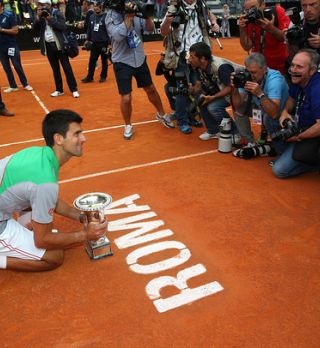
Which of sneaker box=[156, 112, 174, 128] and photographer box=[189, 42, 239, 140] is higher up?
photographer box=[189, 42, 239, 140]

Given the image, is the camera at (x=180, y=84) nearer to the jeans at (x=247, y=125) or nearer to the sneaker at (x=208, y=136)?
the sneaker at (x=208, y=136)

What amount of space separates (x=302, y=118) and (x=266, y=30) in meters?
1.30

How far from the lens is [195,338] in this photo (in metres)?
2.42

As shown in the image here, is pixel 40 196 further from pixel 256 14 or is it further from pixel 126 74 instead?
pixel 256 14

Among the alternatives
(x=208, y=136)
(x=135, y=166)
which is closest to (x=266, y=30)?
(x=208, y=136)

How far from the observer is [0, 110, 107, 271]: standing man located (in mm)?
2658

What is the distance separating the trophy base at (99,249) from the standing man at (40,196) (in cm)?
24

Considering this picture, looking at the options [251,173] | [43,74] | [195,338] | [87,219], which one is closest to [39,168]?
[87,219]

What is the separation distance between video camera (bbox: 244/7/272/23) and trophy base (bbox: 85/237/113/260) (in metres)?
3.24

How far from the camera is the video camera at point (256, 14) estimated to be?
15.1ft

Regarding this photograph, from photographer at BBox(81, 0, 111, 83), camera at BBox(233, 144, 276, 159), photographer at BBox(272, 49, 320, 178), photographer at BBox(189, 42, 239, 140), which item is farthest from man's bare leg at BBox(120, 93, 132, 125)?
photographer at BBox(81, 0, 111, 83)

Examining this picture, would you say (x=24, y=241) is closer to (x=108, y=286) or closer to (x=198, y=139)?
(x=108, y=286)

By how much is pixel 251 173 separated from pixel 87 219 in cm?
230

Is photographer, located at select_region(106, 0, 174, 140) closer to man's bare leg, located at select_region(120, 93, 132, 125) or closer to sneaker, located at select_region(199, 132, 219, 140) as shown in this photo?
man's bare leg, located at select_region(120, 93, 132, 125)
